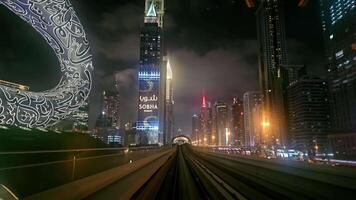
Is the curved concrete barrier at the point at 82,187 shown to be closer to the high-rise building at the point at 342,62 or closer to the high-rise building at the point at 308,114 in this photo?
the high-rise building at the point at 342,62

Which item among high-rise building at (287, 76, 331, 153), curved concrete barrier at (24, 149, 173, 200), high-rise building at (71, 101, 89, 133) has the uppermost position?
high-rise building at (287, 76, 331, 153)

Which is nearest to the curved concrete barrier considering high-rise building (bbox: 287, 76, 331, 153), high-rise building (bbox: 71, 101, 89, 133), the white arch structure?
the white arch structure

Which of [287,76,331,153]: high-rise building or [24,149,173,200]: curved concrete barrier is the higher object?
[287,76,331,153]: high-rise building

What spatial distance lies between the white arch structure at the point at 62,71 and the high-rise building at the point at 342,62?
139m

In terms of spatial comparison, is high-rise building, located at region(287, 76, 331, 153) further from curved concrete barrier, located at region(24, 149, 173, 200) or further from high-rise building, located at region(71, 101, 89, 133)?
curved concrete barrier, located at region(24, 149, 173, 200)

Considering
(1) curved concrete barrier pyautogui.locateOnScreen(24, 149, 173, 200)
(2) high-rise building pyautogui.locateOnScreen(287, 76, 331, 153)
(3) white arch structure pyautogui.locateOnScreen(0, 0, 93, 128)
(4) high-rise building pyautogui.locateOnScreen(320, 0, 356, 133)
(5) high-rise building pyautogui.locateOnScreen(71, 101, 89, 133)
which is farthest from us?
(2) high-rise building pyautogui.locateOnScreen(287, 76, 331, 153)

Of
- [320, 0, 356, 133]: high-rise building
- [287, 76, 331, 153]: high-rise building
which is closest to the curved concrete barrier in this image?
[320, 0, 356, 133]: high-rise building

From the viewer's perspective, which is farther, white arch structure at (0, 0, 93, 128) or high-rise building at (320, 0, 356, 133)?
high-rise building at (320, 0, 356, 133)

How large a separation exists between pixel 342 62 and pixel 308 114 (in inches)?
1524

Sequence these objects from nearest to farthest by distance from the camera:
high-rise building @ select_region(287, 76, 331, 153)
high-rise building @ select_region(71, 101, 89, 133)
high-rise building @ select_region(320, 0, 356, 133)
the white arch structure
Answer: the white arch structure, high-rise building @ select_region(71, 101, 89, 133), high-rise building @ select_region(320, 0, 356, 133), high-rise building @ select_region(287, 76, 331, 153)

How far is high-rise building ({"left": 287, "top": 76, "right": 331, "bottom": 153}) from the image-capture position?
177 metres

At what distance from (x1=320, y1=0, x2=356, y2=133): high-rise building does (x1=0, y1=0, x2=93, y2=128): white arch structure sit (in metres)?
139

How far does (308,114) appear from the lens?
188 m

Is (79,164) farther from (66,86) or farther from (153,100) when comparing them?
(153,100)
